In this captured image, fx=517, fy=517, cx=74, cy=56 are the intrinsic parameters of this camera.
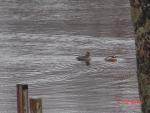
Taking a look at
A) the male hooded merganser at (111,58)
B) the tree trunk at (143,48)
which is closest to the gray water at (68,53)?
the male hooded merganser at (111,58)

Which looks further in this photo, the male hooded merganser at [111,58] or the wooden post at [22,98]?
the male hooded merganser at [111,58]

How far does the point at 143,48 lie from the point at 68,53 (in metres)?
0.91

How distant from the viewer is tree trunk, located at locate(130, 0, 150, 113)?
747 mm

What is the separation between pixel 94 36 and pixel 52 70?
19 centimetres

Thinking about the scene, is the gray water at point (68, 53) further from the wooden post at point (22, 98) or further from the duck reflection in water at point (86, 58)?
the wooden post at point (22, 98)

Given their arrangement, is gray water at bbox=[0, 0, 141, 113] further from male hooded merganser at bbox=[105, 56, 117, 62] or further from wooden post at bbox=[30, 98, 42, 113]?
wooden post at bbox=[30, 98, 42, 113]

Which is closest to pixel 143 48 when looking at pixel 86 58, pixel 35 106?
pixel 35 106

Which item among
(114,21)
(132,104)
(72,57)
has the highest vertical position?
(114,21)

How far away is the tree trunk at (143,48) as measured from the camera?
0.75m

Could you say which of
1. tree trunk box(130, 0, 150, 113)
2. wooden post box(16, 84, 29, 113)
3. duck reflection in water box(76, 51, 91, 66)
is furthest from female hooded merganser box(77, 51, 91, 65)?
tree trunk box(130, 0, 150, 113)

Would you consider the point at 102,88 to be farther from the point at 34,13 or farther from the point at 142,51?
the point at 142,51

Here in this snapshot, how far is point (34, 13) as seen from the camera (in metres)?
1.70

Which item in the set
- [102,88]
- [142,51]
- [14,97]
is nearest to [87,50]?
[102,88]

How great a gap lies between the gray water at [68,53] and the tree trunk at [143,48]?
30.4 inches
